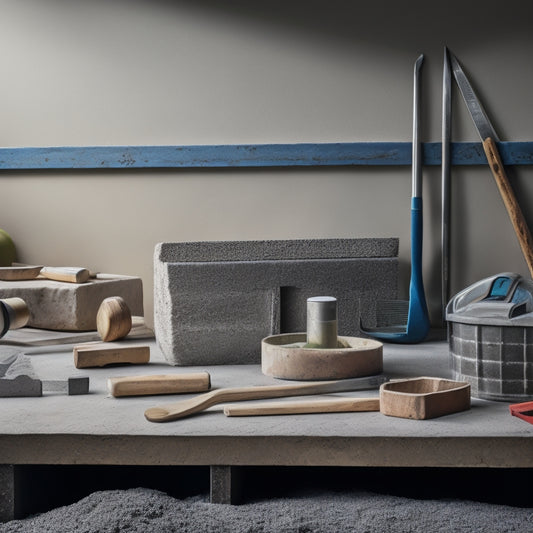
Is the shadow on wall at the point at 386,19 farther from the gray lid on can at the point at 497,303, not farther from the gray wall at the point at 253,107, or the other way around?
the gray lid on can at the point at 497,303

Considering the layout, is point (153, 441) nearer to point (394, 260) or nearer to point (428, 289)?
point (394, 260)

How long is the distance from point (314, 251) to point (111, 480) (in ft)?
3.70

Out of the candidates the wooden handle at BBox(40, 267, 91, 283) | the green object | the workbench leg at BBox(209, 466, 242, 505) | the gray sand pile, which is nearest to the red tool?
the gray sand pile

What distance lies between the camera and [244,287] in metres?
2.65

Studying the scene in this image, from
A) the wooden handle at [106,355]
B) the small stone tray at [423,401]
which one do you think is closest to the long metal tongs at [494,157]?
the small stone tray at [423,401]

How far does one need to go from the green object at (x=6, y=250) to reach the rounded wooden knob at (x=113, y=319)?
88cm

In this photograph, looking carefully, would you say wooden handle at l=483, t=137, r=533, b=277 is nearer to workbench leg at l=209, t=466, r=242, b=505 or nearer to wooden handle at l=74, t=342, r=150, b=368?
wooden handle at l=74, t=342, r=150, b=368

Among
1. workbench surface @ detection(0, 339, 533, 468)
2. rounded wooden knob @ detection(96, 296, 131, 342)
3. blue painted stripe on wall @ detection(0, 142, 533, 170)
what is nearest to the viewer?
workbench surface @ detection(0, 339, 533, 468)

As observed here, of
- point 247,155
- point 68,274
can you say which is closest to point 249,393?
point 68,274

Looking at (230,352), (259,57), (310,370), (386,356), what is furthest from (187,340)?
(259,57)

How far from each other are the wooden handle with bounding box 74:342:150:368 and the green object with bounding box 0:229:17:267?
1.22 m

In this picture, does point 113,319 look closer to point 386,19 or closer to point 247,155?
point 247,155

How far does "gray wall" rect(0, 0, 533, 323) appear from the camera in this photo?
349 cm

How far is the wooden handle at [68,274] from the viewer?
10.4 ft
